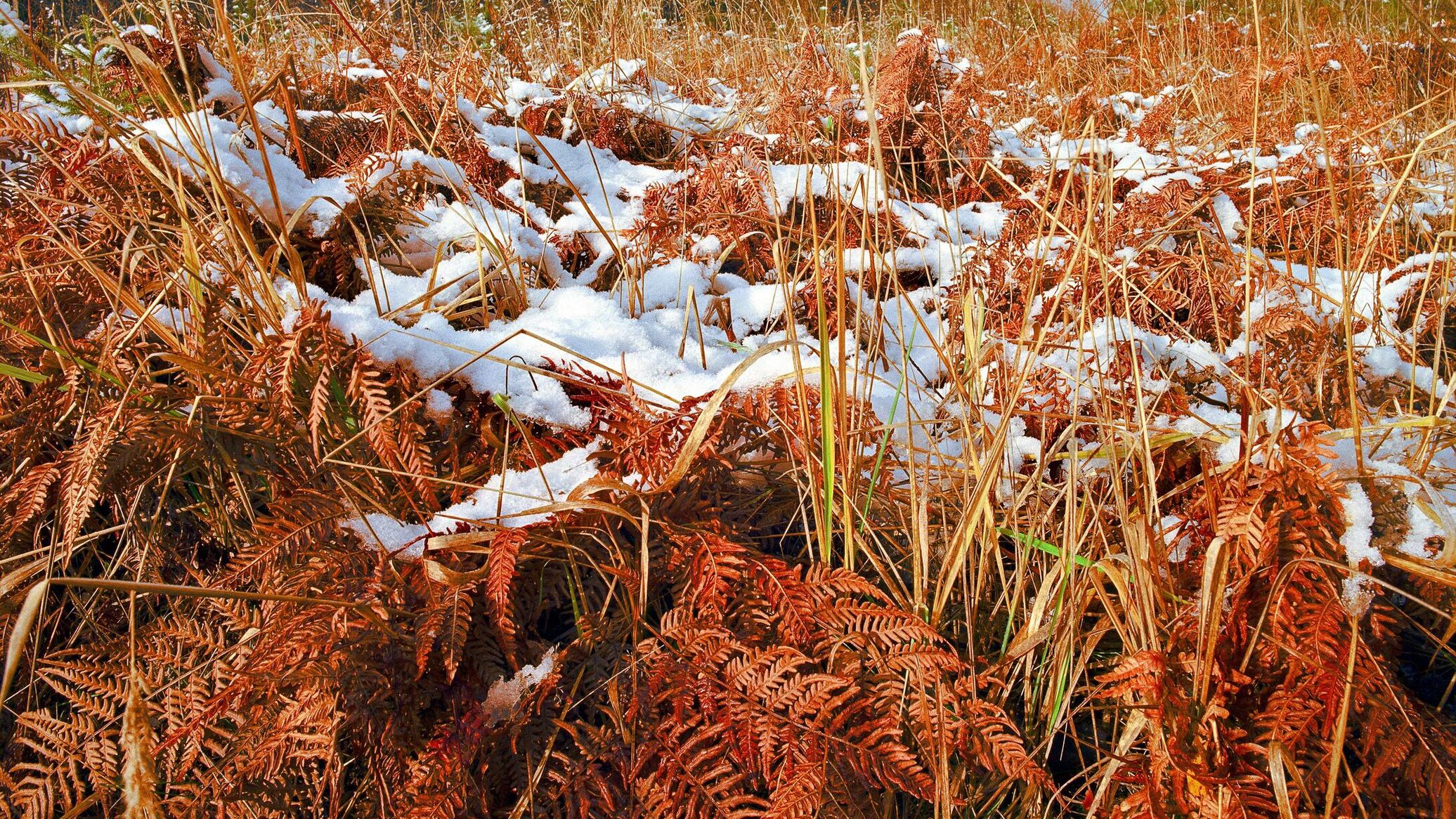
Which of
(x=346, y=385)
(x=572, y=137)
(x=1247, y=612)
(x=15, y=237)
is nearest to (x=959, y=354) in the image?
(x=1247, y=612)

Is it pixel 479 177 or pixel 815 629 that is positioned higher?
pixel 479 177

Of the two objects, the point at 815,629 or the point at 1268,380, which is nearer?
the point at 815,629

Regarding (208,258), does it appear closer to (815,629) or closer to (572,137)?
(815,629)

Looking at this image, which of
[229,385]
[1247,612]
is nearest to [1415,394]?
[1247,612]

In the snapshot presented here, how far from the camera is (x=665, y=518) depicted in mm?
1182

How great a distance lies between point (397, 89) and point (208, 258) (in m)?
0.95

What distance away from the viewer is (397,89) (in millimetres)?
2072

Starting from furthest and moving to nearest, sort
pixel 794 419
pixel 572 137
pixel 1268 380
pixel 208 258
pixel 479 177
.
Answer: pixel 572 137
pixel 479 177
pixel 1268 380
pixel 208 258
pixel 794 419

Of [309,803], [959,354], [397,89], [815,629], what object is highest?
[397,89]

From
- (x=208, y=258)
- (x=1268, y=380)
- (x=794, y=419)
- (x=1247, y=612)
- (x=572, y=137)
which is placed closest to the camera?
(x=1247, y=612)

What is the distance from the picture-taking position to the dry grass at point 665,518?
98cm

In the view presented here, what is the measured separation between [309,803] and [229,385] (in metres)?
0.63

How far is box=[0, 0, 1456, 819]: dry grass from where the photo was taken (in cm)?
98

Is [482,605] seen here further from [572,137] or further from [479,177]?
[572,137]
